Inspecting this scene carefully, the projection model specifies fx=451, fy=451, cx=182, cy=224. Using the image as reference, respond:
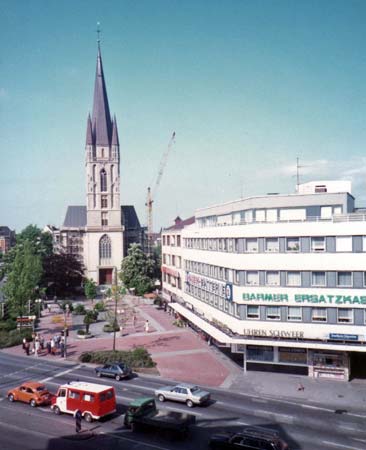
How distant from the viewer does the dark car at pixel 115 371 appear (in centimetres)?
4053

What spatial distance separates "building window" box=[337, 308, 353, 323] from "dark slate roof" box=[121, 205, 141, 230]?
94.8m

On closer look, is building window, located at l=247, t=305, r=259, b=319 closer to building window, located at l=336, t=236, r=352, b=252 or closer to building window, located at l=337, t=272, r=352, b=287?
building window, located at l=337, t=272, r=352, b=287

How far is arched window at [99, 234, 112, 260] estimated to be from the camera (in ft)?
374

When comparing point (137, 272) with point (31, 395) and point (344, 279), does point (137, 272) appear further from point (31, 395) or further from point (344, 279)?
point (31, 395)

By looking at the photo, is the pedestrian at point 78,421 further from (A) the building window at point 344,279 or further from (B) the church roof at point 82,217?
(B) the church roof at point 82,217

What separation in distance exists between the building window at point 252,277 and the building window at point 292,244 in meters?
3.79

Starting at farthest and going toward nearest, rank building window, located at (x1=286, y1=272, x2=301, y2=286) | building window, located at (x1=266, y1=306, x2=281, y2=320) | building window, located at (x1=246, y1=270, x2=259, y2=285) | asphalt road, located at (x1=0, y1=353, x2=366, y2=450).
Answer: building window, located at (x1=246, y1=270, x2=259, y2=285), building window, located at (x1=266, y1=306, x2=281, y2=320), building window, located at (x1=286, y1=272, x2=301, y2=286), asphalt road, located at (x1=0, y1=353, x2=366, y2=450)

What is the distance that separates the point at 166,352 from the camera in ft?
167

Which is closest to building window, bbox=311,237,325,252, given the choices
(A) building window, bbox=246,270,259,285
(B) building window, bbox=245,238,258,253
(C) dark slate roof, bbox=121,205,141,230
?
(B) building window, bbox=245,238,258,253

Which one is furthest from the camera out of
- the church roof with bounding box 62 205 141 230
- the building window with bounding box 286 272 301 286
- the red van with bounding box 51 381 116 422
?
the church roof with bounding box 62 205 141 230

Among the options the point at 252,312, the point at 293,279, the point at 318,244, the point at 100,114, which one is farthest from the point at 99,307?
the point at 100,114

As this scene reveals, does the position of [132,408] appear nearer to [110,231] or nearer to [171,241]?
[171,241]

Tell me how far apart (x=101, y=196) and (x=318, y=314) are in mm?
84757

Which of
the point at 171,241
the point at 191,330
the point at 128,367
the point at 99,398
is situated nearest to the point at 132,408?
the point at 99,398
